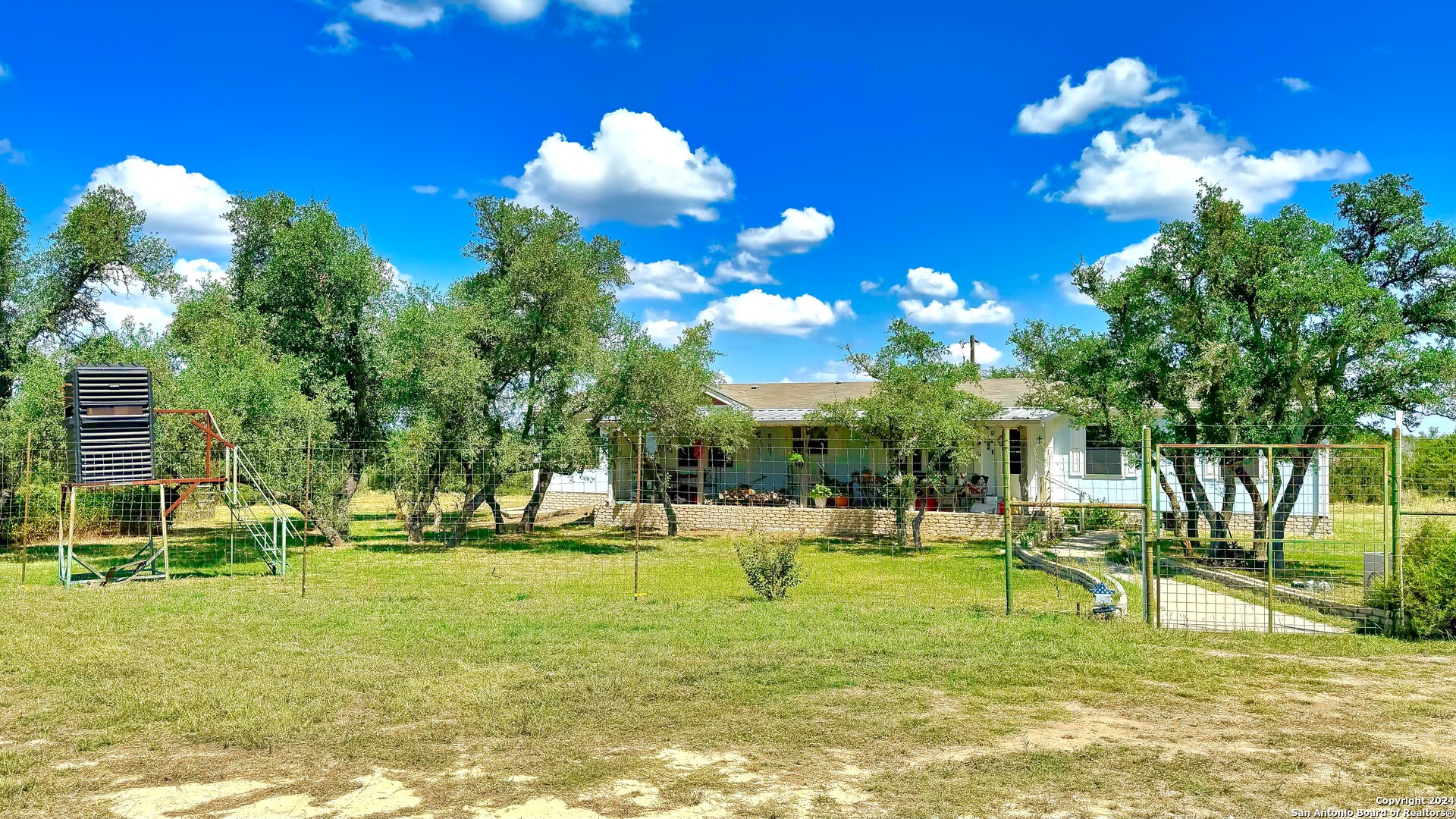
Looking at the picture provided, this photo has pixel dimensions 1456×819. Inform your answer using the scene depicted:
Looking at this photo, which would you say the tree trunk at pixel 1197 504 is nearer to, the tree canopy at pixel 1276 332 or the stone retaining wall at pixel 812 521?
the tree canopy at pixel 1276 332

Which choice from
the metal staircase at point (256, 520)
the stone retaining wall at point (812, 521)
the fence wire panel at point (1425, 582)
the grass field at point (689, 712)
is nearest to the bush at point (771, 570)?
the grass field at point (689, 712)

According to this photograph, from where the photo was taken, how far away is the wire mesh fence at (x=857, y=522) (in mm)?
11281

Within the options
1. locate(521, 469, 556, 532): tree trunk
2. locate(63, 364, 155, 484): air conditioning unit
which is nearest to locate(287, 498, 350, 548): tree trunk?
locate(521, 469, 556, 532): tree trunk

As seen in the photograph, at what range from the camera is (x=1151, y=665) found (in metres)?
7.78

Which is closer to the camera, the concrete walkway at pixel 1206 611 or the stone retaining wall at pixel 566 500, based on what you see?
the concrete walkway at pixel 1206 611

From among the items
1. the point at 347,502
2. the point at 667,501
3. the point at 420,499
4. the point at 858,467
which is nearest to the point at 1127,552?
the point at 858,467

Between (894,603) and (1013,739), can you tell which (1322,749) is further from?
(894,603)

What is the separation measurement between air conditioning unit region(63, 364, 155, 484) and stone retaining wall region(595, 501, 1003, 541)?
12.3 metres

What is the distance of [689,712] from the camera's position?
Result: 641 cm

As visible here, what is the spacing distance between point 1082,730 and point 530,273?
17655 millimetres

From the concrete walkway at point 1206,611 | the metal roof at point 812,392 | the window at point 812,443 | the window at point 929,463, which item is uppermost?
the metal roof at point 812,392

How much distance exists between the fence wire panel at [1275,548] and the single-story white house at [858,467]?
7.73 feet

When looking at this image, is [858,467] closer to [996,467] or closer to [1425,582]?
[996,467]

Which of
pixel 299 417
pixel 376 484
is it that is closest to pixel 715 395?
pixel 376 484
